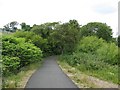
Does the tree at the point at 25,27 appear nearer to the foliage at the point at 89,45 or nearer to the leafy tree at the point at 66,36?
the leafy tree at the point at 66,36

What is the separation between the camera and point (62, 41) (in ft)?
200

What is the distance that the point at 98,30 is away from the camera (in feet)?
306

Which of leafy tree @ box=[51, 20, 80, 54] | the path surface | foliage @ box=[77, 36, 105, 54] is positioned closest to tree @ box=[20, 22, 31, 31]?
leafy tree @ box=[51, 20, 80, 54]

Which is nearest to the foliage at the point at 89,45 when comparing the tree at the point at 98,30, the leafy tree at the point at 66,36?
the leafy tree at the point at 66,36

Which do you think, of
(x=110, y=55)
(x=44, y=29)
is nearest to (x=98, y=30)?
(x=44, y=29)

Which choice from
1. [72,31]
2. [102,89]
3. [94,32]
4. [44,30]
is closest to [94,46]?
[72,31]

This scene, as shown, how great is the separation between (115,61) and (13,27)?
7136cm

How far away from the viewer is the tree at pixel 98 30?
91500 mm

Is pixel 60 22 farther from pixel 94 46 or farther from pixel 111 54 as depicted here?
pixel 111 54

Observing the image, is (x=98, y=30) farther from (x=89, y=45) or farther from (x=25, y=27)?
(x=89, y=45)

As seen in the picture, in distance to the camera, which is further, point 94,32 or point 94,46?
point 94,32

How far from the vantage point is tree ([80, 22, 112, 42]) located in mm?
91500

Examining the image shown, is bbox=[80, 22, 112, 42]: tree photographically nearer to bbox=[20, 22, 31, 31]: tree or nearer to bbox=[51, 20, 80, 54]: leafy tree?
bbox=[20, 22, 31, 31]: tree

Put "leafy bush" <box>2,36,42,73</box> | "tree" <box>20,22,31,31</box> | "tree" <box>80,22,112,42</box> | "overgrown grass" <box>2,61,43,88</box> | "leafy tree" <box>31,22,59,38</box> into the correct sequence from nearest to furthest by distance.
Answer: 1. "overgrown grass" <box>2,61,43,88</box>
2. "leafy bush" <box>2,36,42,73</box>
3. "leafy tree" <box>31,22,59,38</box>
4. "tree" <box>20,22,31,31</box>
5. "tree" <box>80,22,112,42</box>
